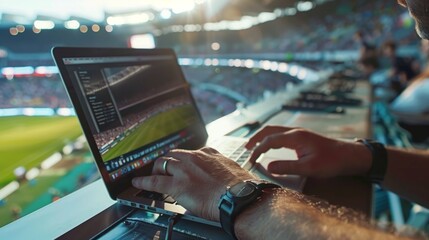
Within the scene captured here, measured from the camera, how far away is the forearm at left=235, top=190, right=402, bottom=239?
393 mm

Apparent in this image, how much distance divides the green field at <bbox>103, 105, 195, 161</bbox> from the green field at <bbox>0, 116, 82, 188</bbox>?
552cm

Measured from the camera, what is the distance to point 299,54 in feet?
40.3

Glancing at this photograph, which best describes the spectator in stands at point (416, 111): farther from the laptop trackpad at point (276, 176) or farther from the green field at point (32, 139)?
the green field at point (32, 139)

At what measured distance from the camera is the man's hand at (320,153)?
73 centimetres

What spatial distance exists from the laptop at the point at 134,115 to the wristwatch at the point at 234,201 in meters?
0.05

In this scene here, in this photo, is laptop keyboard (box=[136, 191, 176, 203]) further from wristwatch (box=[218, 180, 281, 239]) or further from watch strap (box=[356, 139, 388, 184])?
watch strap (box=[356, 139, 388, 184])

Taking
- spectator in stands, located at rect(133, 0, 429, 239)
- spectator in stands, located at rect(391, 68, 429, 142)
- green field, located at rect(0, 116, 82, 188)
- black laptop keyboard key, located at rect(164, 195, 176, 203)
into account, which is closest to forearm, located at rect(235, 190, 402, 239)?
spectator in stands, located at rect(133, 0, 429, 239)

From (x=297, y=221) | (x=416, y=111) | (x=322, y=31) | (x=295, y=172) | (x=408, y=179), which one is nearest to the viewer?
(x=297, y=221)

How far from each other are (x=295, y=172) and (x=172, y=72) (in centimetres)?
45

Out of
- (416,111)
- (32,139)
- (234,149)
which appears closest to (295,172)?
(234,149)

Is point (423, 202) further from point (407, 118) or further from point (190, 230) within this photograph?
point (407, 118)

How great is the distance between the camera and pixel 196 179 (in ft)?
1.73

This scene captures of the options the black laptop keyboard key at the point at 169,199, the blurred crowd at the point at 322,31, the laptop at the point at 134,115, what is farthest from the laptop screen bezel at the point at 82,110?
the blurred crowd at the point at 322,31

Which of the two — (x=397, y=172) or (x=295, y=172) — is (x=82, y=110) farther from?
(x=397, y=172)
